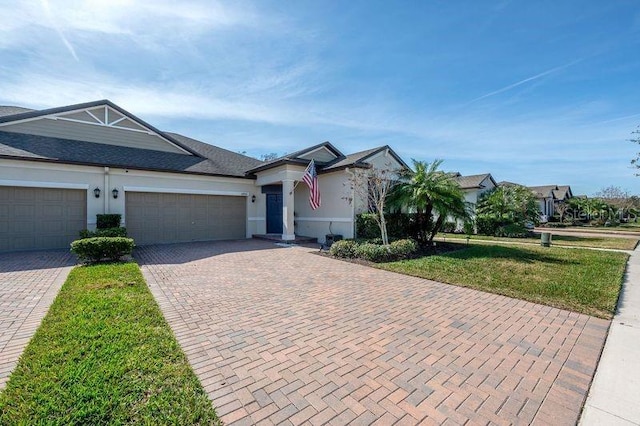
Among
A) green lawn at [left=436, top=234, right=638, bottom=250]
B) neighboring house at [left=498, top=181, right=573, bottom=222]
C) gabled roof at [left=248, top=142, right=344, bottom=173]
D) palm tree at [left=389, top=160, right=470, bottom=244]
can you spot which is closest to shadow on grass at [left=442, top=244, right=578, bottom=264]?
palm tree at [left=389, top=160, right=470, bottom=244]

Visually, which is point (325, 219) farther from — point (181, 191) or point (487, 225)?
point (487, 225)

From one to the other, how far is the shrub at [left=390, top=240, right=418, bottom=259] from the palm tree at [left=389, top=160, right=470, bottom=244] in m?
1.95

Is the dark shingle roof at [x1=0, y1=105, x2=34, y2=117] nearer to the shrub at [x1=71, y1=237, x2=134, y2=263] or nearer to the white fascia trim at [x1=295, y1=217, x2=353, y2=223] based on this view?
the shrub at [x1=71, y1=237, x2=134, y2=263]

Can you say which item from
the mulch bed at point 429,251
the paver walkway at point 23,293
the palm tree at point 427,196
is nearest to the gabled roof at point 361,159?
the palm tree at point 427,196

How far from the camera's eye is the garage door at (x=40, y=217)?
10.9 metres

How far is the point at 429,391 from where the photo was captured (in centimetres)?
294

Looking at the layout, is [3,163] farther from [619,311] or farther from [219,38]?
[619,311]

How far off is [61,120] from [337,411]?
16.9 metres

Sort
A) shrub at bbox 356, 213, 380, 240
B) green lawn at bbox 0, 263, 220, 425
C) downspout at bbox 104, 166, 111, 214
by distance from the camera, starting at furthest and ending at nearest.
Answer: shrub at bbox 356, 213, 380, 240 → downspout at bbox 104, 166, 111, 214 → green lawn at bbox 0, 263, 220, 425

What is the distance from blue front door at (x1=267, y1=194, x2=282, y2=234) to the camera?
16766 mm

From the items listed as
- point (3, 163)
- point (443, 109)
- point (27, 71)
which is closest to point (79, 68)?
point (27, 71)

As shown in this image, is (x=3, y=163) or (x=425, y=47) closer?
(x=425, y=47)

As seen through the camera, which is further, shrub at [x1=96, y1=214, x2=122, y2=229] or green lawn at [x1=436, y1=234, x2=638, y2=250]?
green lawn at [x1=436, y1=234, x2=638, y2=250]

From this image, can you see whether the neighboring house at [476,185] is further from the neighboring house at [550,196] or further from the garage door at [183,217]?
the garage door at [183,217]
